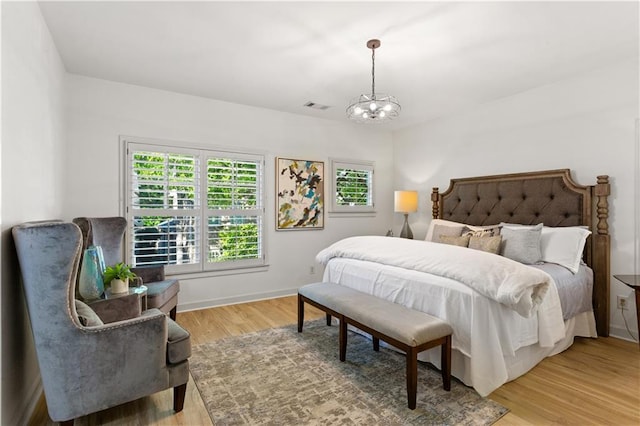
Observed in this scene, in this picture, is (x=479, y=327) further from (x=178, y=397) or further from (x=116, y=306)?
(x=116, y=306)

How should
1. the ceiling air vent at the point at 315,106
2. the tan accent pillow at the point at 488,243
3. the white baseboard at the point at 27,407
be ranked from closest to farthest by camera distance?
the white baseboard at the point at 27,407 → the tan accent pillow at the point at 488,243 → the ceiling air vent at the point at 315,106

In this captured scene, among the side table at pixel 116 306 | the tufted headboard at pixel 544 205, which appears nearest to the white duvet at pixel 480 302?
the tufted headboard at pixel 544 205

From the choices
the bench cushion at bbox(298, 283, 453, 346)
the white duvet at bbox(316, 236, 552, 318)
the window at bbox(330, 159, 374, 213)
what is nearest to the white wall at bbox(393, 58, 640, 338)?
the window at bbox(330, 159, 374, 213)

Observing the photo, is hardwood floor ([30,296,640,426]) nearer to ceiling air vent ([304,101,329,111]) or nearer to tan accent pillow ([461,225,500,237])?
tan accent pillow ([461,225,500,237])

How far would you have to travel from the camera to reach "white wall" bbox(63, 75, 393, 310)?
10.7 feet

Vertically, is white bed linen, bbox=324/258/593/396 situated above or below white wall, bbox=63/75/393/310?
below

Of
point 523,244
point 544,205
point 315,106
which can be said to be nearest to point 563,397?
point 523,244

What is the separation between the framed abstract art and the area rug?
6.14ft

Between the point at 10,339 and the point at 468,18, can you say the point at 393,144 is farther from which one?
the point at 10,339

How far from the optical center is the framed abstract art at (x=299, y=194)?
434 cm

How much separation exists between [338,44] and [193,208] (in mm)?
2359

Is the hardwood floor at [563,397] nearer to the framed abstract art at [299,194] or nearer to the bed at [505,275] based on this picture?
the bed at [505,275]

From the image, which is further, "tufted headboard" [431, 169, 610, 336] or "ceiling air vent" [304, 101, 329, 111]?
"ceiling air vent" [304, 101, 329, 111]

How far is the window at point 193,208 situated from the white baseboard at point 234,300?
392 millimetres
